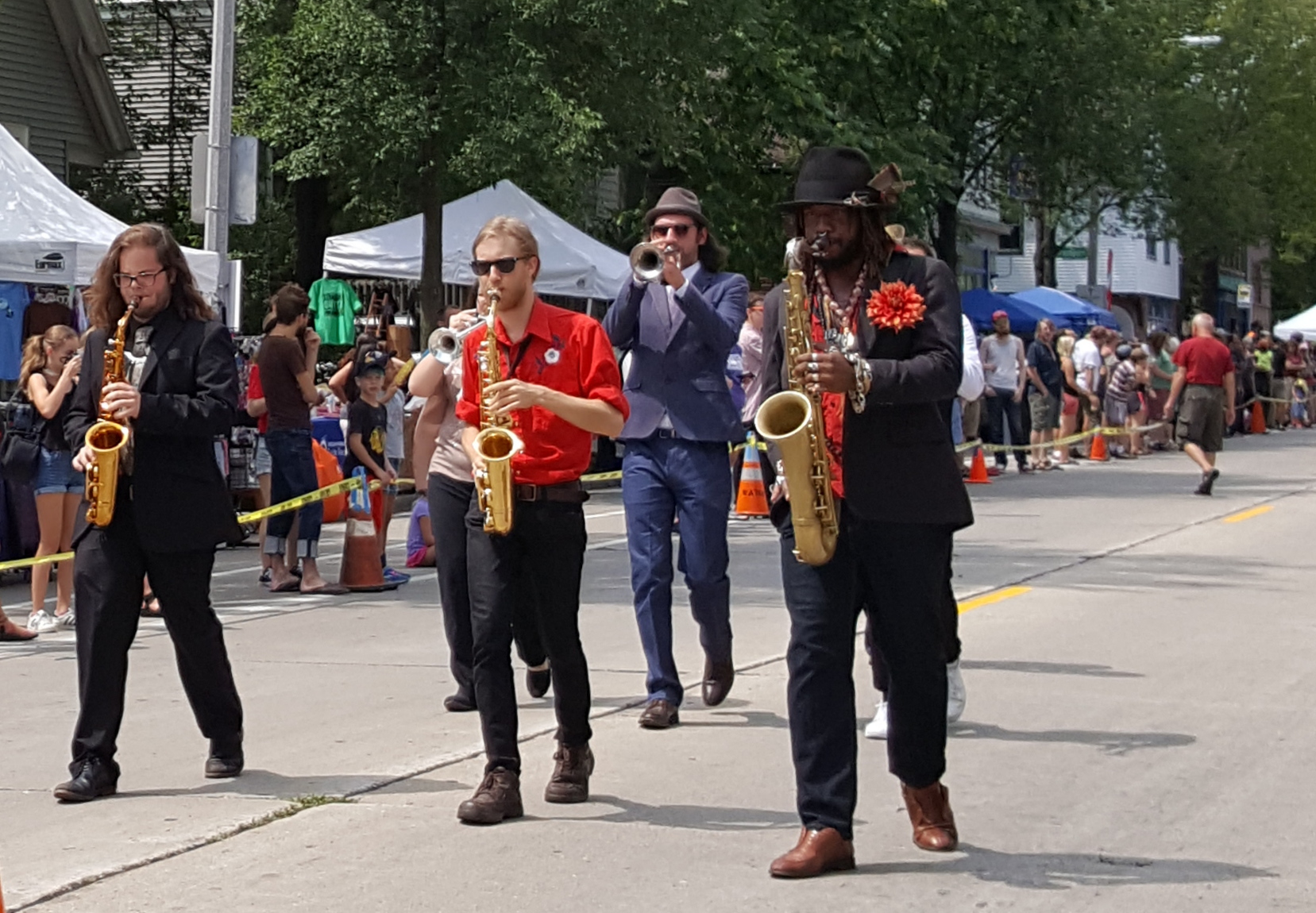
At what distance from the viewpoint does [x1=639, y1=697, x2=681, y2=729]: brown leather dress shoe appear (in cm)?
858

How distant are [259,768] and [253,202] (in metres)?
11.0

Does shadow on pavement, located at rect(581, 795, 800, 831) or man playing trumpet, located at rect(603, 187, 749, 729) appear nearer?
shadow on pavement, located at rect(581, 795, 800, 831)

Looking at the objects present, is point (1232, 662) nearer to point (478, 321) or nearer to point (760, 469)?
point (478, 321)

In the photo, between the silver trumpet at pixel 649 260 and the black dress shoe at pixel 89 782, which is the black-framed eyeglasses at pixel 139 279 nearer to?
the black dress shoe at pixel 89 782

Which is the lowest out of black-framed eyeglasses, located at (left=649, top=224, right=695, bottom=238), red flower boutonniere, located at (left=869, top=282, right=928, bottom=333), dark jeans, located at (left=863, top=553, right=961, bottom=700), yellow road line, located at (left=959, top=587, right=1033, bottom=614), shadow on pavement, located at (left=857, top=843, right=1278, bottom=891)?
shadow on pavement, located at (left=857, top=843, right=1278, bottom=891)

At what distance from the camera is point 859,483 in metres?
6.05

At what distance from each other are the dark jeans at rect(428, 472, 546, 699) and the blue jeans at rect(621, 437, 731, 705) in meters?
0.47

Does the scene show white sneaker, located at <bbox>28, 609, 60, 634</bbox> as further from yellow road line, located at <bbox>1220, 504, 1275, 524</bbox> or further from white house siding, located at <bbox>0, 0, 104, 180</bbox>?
white house siding, located at <bbox>0, 0, 104, 180</bbox>

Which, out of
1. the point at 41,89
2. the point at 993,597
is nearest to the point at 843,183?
the point at 993,597

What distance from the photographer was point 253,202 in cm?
1825

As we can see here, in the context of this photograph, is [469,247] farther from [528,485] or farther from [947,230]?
[528,485]

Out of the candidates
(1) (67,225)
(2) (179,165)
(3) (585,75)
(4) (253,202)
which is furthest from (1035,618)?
(2) (179,165)

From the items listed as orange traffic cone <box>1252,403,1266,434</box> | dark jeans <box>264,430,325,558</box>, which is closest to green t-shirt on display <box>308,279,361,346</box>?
dark jeans <box>264,430,325,558</box>

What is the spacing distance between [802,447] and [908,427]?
0.38 meters
